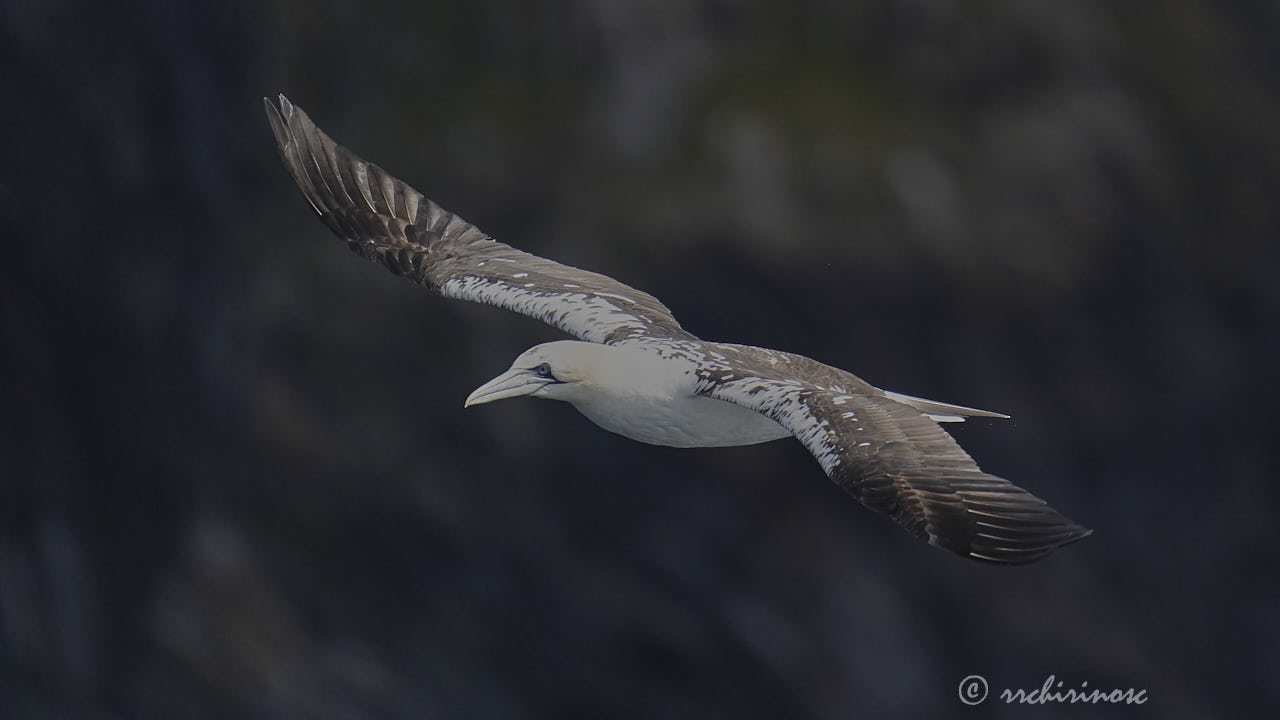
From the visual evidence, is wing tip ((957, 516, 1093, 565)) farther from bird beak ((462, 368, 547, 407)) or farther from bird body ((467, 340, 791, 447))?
bird beak ((462, 368, 547, 407))

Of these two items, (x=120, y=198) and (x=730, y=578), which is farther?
(x=120, y=198)

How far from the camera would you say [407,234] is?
15039mm

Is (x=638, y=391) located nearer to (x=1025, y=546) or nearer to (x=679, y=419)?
(x=679, y=419)

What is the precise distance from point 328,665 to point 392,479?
2.69 m

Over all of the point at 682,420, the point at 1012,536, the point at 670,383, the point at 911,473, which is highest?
the point at 670,383

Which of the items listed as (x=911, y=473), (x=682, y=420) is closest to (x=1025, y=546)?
(x=911, y=473)

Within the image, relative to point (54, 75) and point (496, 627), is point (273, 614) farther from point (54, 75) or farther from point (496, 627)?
point (54, 75)

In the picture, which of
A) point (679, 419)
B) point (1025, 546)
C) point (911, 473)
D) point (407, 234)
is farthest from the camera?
point (407, 234)

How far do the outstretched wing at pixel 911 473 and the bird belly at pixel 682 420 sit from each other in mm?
593

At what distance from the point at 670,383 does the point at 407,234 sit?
12.4 ft

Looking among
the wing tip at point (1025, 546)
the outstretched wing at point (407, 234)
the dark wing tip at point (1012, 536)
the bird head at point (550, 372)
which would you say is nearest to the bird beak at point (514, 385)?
the bird head at point (550, 372)

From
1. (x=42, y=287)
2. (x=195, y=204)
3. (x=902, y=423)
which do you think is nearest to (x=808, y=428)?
(x=902, y=423)

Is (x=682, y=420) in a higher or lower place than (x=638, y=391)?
lower

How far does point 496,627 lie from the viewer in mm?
21641
